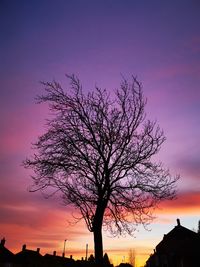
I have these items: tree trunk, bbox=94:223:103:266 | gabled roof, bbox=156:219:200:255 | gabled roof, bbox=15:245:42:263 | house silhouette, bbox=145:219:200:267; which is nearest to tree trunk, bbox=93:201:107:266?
tree trunk, bbox=94:223:103:266

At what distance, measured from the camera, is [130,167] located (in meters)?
15.1

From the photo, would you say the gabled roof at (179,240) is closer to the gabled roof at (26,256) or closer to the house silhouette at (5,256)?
the house silhouette at (5,256)

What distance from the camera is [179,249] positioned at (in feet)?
159

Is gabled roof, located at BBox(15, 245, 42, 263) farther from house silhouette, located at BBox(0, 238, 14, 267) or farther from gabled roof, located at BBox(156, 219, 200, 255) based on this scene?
gabled roof, located at BBox(156, 219, 200, 255)

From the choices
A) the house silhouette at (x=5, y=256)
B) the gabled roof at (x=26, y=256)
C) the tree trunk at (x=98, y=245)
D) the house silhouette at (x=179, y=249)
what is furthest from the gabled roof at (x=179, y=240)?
the tree trunk at (x=98, y=245)

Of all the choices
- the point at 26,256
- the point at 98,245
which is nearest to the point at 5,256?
the point at 26,256

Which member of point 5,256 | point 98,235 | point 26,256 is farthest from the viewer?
point 26,256

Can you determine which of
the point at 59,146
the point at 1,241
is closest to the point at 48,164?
the point at 59,146

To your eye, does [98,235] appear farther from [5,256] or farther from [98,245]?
[5,256]

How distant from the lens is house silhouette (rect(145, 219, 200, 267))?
148ft

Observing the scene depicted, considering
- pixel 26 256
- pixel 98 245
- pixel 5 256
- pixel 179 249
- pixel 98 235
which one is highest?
pixel 26 256

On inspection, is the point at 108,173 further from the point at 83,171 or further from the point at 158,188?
the point at 158,188

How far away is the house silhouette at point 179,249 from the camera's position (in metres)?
45.3

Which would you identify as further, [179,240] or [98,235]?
[179,240]
